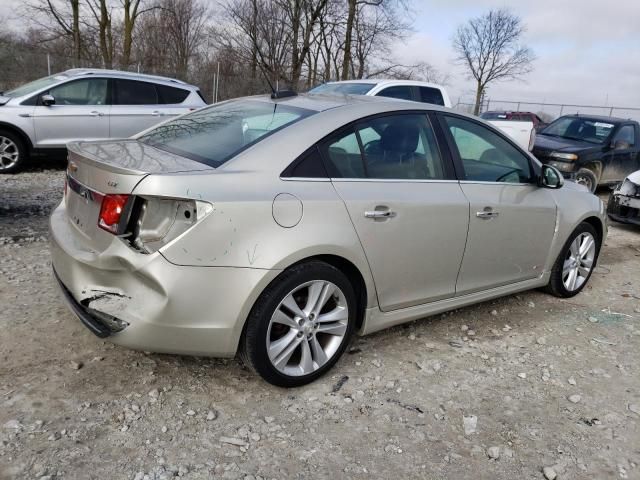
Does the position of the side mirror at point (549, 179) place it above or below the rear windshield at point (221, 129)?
below

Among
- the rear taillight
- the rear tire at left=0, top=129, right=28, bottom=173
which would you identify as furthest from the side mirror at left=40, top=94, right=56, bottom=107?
the rear taillight

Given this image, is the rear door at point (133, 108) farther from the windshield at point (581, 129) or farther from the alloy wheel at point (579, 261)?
the windshield at point (581, 129)

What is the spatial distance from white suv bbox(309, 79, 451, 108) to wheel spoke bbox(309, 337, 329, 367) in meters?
5.63

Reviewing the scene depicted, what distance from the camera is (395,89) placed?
8352mm

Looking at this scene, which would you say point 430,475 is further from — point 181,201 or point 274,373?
point 181,201

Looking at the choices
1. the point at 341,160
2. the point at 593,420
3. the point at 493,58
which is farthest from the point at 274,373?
the point at 493,58

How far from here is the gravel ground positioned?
92.7 inches

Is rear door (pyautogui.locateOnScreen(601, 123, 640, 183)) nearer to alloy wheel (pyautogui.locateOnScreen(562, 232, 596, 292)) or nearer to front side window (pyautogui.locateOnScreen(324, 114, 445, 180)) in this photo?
alloy wheel (pyautogui.locateOnScreen(562, 232, 596, 292))

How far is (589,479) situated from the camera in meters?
2.42

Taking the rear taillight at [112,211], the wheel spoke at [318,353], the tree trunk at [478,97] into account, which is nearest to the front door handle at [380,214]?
the wheel spoke at [318,353]

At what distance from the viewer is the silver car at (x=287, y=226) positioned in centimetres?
245

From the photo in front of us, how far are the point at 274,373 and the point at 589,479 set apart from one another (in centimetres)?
153

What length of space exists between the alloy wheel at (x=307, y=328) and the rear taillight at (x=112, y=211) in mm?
860

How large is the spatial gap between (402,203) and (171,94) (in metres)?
7.21
